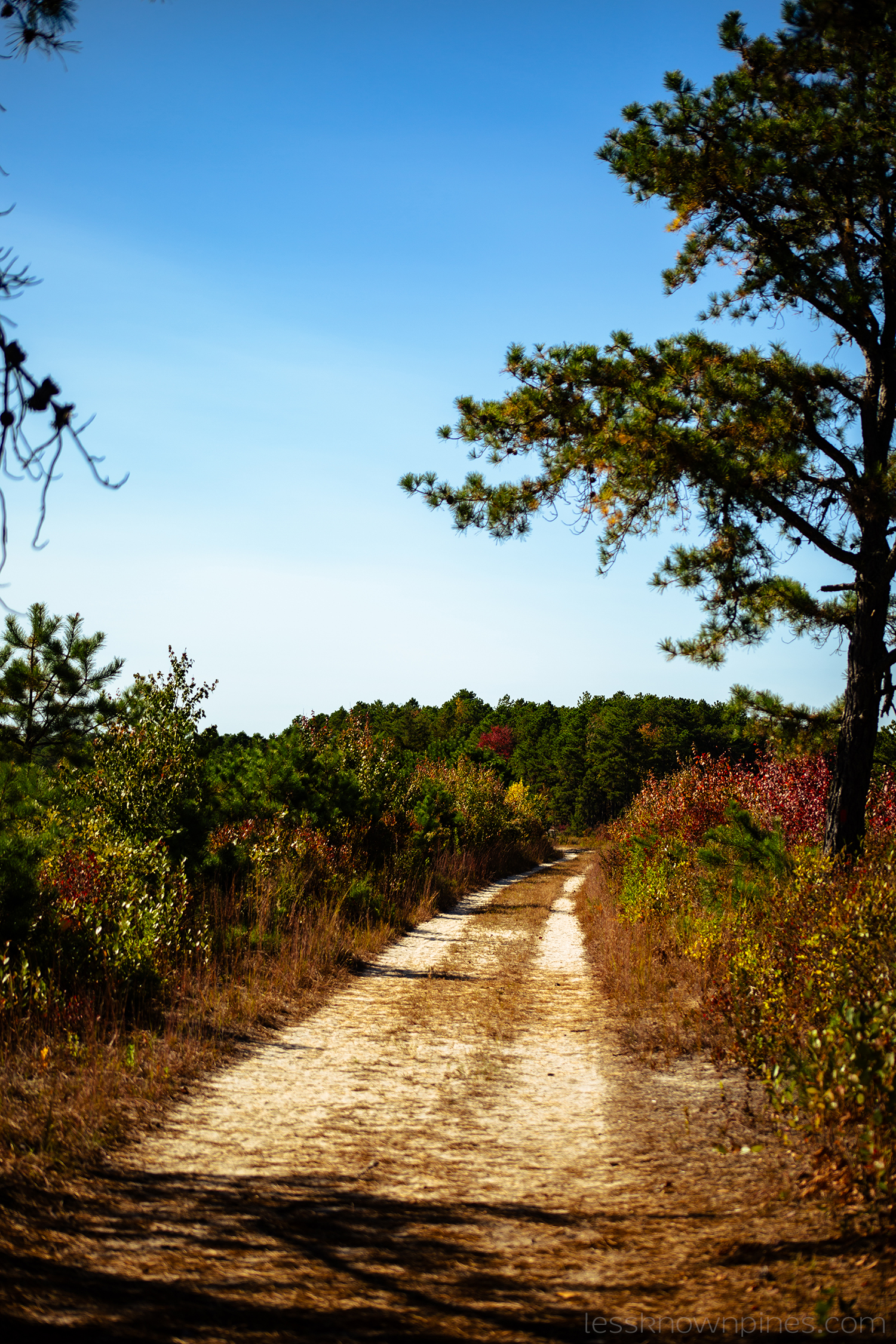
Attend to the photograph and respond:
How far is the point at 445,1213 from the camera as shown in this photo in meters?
3.92

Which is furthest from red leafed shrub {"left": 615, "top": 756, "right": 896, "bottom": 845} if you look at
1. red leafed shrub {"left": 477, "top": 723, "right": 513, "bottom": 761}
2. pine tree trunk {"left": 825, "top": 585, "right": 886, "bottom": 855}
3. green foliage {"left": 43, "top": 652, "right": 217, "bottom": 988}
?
red leafed shrub {"left": 477, "top": 723, "right": 513, "bottom": 761}

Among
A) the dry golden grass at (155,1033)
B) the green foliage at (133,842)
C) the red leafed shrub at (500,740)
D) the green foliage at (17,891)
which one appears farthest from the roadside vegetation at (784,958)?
the red leafed shrub at (500,740)

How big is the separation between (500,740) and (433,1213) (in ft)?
166

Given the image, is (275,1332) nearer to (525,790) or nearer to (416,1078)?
(416,1078)

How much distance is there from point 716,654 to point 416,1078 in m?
6.07

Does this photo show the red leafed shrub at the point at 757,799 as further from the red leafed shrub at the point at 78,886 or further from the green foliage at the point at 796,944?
the red leafed shrub at the point at 78,886

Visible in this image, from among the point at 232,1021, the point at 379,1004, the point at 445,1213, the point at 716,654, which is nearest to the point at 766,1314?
the point at 445,1213

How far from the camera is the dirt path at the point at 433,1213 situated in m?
3.09


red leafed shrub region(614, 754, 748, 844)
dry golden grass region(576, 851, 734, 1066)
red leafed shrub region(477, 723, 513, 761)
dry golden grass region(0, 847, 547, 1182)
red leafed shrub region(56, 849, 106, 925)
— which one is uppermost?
red leafed shrub region(477, 723, 513, 761)

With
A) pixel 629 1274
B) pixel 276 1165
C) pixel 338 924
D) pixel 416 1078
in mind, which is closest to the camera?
pixel 629 1274

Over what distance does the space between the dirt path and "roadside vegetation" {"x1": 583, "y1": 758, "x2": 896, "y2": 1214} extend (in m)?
0.34

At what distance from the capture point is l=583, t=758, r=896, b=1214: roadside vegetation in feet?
13.2

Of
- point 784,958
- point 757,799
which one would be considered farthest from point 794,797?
point 784,958

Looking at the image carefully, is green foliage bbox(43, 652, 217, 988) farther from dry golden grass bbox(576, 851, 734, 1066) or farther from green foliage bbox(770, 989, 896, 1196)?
green foliage bbox(770, 989, 896, 1196)
